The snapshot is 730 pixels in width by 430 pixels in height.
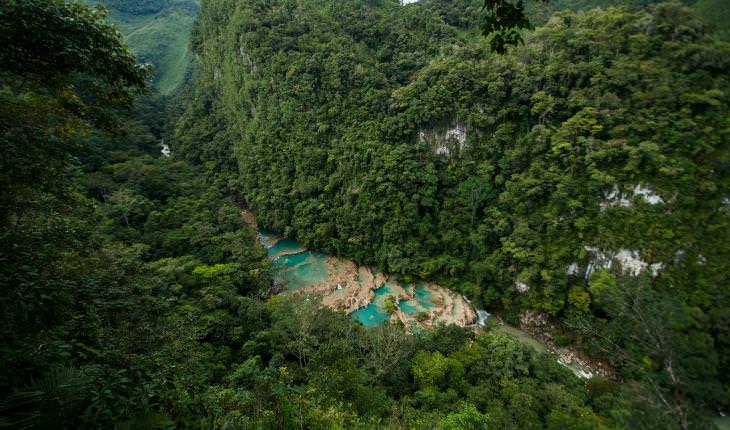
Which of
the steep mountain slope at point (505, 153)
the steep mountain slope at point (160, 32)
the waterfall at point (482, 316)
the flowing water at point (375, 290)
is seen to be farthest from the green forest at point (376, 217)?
the steep mountain slope at point (160, 32)

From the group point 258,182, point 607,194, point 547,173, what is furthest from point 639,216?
point 258,182

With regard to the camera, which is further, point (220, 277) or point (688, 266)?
point (220, 277)

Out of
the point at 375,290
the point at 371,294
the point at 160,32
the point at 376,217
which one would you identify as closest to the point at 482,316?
the point at 375,290

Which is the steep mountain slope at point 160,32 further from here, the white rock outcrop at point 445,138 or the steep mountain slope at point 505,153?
the white rock outcrop at point 445,138

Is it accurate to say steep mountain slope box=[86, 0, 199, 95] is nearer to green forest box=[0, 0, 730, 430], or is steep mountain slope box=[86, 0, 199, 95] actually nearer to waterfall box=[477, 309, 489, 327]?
green forest box=[0, 0, 730, 430]

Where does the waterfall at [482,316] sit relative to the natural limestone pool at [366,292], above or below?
below

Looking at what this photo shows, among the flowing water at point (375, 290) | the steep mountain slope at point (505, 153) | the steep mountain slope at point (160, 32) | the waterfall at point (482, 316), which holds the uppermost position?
the steep mountain slope at point (160, 32)

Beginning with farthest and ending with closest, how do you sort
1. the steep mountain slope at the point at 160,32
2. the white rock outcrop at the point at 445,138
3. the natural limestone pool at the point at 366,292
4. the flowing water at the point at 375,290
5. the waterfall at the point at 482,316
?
the steep mountain slope at the point at 160,32
the white rock outcrop at the point at 445,138
the natural limestone pool at the point at 366,292
the waterfall at the point at 482,316
the flowing water at the point at 375,290

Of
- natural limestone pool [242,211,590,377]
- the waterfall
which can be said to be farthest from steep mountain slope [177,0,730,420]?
natural limestone pool [242,211,590,377]

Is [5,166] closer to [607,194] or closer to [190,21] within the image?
[607,194]
